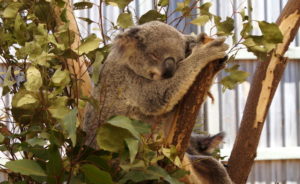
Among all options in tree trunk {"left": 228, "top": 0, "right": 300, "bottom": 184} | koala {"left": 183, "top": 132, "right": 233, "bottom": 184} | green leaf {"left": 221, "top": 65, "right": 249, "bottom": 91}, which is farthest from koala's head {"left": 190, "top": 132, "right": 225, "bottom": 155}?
green leaf {"left": 221, "top": 65, "right": 249, "bottom": 91}

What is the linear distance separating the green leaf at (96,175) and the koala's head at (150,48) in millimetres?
616

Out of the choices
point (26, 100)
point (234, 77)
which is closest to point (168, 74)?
point (234, 77)

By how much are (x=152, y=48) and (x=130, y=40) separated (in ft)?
0.30

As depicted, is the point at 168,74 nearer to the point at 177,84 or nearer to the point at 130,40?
the point at 177,84

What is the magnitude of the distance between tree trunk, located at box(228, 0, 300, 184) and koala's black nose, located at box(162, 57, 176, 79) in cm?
62

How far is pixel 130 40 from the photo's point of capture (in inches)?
70.4

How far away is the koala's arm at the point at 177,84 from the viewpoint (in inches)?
61.7

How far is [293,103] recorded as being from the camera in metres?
4.48

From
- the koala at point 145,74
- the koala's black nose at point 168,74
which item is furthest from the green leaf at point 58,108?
the koala's black nose at point 168,74

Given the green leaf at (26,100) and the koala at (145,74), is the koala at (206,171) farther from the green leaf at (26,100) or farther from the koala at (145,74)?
the green leaf at (26,100)

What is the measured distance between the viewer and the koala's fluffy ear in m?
1.78

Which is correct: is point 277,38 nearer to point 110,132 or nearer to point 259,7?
point 110,132

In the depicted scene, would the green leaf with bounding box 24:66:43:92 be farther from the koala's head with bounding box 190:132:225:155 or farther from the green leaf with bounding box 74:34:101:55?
the koala's head with bounding box 190:132:225:155

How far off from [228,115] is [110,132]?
3.21 meters
